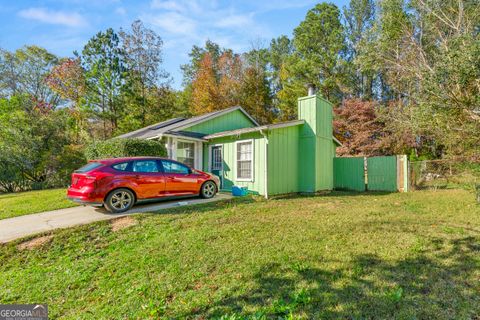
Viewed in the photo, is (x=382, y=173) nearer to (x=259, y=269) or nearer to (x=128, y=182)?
(x=259, y=269)

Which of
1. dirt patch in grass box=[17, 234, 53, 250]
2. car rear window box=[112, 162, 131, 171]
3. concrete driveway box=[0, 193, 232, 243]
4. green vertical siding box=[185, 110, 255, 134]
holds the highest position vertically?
green vertical siding box=[185, 110, 255, 134]

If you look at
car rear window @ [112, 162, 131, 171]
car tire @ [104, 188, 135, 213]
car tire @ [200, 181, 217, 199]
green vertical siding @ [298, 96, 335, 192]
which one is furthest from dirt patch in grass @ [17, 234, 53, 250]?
green vertical siding @ [298, 96, 335, 192]

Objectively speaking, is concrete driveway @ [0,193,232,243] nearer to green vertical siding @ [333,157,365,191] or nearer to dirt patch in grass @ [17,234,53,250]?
dirt patch in grass @ [17,234,53,250]

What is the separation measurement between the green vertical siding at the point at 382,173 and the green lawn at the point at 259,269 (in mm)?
5889

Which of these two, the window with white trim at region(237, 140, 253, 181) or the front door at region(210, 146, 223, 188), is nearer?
the window with white trim at region(237, 140, 253, 181)

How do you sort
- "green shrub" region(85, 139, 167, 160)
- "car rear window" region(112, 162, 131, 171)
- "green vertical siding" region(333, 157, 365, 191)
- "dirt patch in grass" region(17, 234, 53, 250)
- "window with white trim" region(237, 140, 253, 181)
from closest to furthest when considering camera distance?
"dirt patch in grass" region(17, 234, 53, 250) < "car rear window" region(112, 162, 131, 171) < "green shrub" region(85, 139, 167, 160) < "window with white trim" region(237, 140, 253, 181) < "green vertical siding" region(333, 157, 365, 191)

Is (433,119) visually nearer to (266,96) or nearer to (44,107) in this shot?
(266,96)

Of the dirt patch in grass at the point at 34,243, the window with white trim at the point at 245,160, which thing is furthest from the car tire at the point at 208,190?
the dirt patch in grass at the point at 34,243

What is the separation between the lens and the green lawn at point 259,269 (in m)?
2.79

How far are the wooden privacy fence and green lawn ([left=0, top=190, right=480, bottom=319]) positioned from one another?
5.74m

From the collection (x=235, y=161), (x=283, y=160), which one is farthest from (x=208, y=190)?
(x=283, y=160)

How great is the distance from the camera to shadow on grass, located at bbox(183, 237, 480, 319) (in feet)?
8.55

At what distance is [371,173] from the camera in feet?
40.4

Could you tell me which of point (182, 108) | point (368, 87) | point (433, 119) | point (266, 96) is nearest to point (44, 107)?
point (182, 108)
